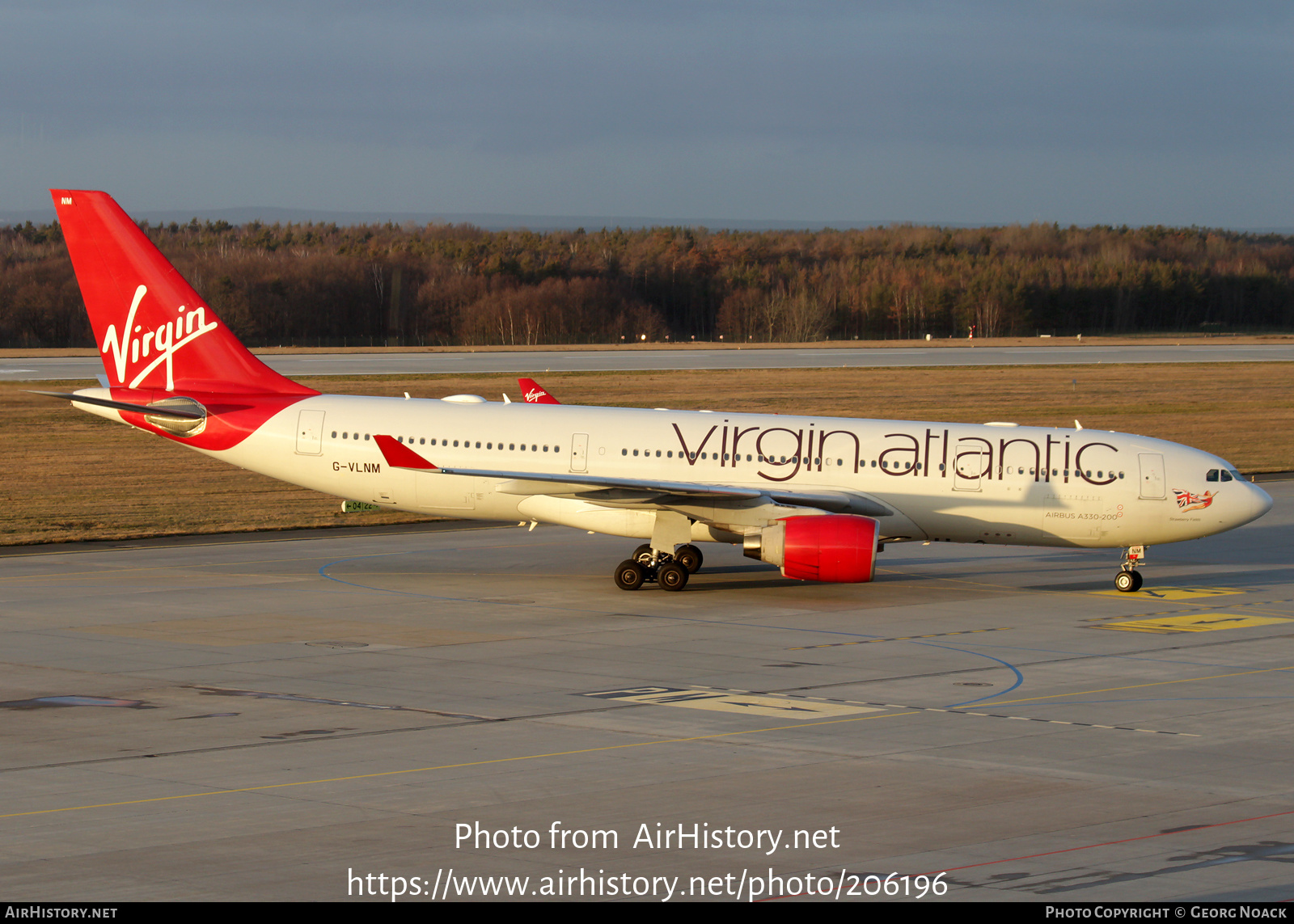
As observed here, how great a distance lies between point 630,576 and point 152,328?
13038mm

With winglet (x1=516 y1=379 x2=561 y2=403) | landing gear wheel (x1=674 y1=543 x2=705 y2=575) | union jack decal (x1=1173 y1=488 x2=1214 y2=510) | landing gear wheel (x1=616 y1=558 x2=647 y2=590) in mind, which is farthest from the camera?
winglet (x1=516 y1=379 x2=561 y2=403)

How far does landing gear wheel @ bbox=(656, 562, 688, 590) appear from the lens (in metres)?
30.5

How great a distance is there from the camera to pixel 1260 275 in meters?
200

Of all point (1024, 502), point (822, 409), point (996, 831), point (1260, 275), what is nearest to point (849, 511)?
point (1024, 502)

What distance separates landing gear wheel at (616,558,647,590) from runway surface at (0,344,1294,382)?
195ft

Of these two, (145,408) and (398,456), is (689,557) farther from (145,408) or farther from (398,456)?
(145,408)

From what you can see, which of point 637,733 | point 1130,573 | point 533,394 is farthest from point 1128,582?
point 637,733

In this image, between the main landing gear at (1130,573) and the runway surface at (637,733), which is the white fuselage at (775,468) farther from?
the runway surface at (637,733)

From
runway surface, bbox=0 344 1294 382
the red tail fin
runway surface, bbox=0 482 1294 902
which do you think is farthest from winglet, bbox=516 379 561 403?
runway surface, bbox=0 344 1294 382

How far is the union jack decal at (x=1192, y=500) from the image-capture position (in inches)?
1207

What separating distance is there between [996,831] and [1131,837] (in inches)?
51.6

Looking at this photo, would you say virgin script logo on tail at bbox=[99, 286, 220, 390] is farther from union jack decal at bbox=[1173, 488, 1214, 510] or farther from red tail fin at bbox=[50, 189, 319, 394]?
union jack decal at bbox=[1173, 488, 1214, 510]

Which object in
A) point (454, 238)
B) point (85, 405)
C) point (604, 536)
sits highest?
point (454, 238)
